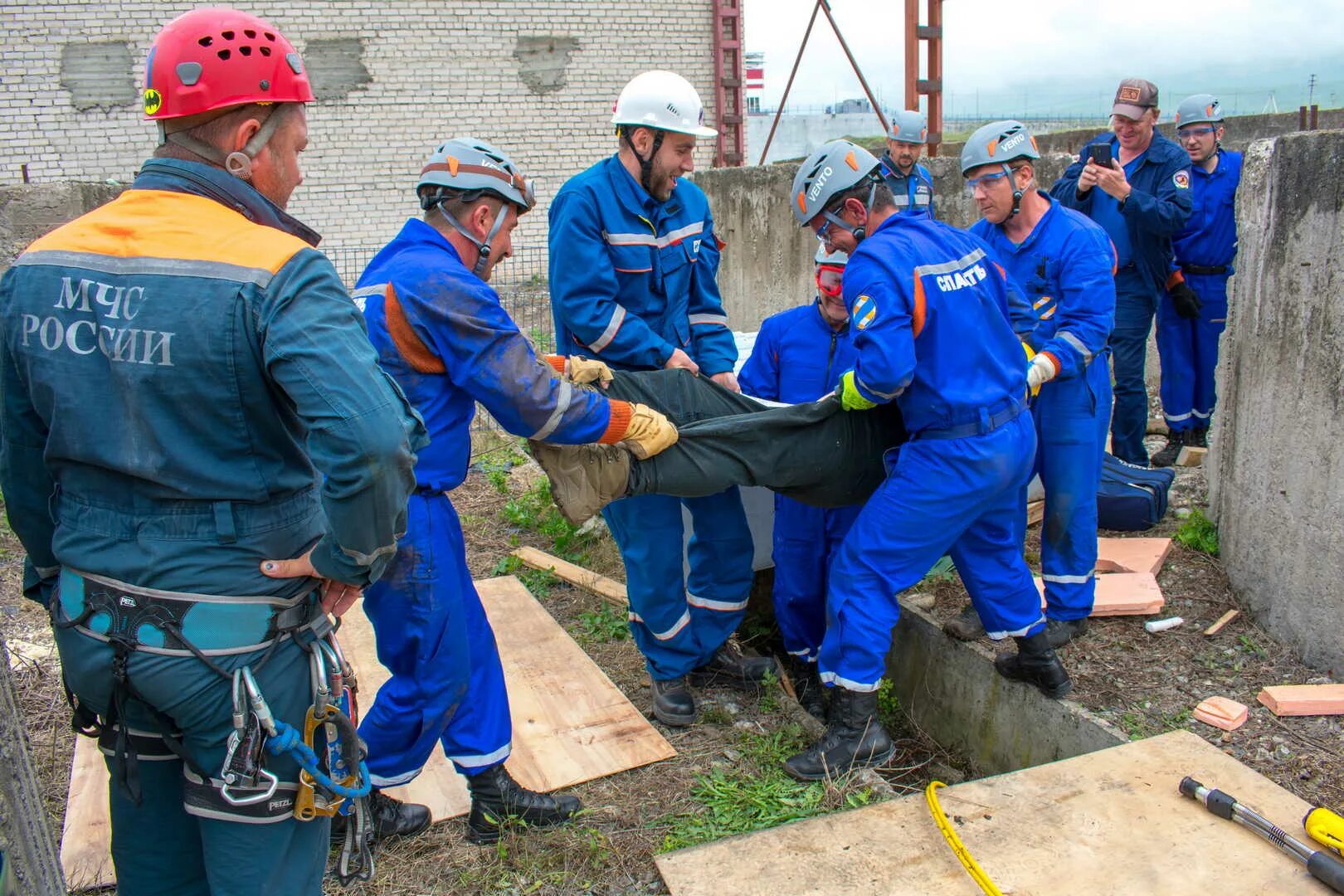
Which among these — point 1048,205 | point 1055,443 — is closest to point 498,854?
point 1055,443

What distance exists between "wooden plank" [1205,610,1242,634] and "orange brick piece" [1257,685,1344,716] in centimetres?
56

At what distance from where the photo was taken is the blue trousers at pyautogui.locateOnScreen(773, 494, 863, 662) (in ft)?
13.3

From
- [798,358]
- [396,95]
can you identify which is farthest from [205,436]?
[396,95]

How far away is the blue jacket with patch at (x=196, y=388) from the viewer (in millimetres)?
1625

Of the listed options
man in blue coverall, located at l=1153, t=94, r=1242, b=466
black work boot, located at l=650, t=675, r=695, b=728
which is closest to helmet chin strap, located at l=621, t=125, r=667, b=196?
black work boot, located at l=650, t=675, r=695, b=728

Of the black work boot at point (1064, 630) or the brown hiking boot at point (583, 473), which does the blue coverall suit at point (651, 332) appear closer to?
the brown hiking boot at point (583, 473)

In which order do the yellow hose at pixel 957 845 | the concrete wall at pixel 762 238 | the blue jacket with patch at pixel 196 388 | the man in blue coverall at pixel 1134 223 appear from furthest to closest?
the concrete wall at pixel 762 238 → the man in blue coverall at pixel 1134 223 → the yellow hose at pixel 957 845 → the blue jacket with patch at pixel 196 388

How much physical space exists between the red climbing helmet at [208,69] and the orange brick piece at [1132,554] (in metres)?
4.09

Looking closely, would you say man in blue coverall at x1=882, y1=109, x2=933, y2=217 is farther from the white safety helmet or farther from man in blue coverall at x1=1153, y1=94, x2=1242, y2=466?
the white safety helmet

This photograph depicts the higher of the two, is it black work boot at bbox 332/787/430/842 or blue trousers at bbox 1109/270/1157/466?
blue trousers at bbox 1109/270/1157/466

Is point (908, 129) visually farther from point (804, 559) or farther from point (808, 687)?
point (808, 687)

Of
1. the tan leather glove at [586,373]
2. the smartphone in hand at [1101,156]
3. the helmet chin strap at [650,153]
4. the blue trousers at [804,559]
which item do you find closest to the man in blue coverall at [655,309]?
the helmet chin strap at [650,153]

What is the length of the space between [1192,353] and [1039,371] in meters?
3.29

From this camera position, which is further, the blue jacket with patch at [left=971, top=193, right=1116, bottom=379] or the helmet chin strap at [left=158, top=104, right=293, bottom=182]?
the blue jacket with patch at [left=971, top=193, right=1116, bottom=379]
